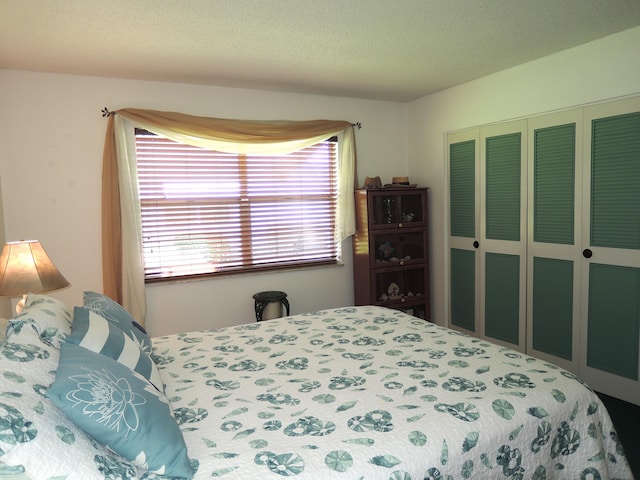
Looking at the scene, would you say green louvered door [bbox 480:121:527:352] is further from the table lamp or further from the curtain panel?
the table lamp

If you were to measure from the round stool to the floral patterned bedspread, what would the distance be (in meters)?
1.53

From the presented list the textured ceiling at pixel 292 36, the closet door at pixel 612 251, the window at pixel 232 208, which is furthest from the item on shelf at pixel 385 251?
the closet door at pixel 612 251

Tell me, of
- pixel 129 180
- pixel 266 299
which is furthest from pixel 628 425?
pixel 129 180

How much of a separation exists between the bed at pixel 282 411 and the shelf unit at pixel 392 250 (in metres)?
2.03

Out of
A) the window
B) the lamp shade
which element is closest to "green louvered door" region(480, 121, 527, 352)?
the window

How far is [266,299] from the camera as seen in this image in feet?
12.6

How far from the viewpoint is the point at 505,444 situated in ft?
4.90

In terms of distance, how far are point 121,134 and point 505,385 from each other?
315cm

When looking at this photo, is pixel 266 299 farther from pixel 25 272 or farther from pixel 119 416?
pixel 119 416

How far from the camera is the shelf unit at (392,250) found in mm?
4258

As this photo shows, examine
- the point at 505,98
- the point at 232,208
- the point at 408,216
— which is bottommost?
the point at 408,216

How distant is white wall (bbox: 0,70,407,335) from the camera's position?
3.26 metres

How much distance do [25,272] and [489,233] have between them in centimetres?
343

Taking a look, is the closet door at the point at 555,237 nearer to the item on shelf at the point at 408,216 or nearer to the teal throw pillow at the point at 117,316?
the item on shelf at the point at 408,216
